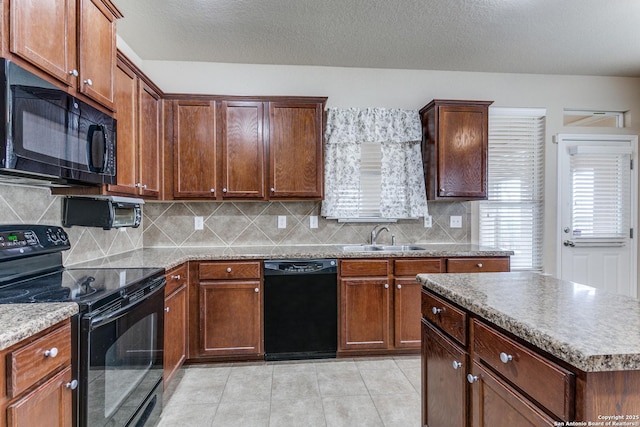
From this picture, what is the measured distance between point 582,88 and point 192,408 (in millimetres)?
4706

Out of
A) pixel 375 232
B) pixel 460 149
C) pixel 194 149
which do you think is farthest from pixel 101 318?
pixel 460 149

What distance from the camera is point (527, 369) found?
0.97m

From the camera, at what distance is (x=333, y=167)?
3.26m

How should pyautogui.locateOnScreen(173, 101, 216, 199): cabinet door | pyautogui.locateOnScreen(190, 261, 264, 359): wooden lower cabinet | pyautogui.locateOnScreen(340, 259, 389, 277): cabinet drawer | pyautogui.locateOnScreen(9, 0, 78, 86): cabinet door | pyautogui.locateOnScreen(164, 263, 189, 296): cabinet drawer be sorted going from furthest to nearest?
1. pyautogui.locateOnScreen(173, 101, 216, 199): cabinet door
2. pyautogui.locateOnScreen(340, 259, 389, 277): cabinet drawer
3. pyautogui.locateOnScreen(190, 261, 264, 359): wooden lower cabinet
4. pyautogui.locateOnScreen(164, 263, 189, 296): cabinet drawer
5. pyautogui.locateOnScreen(9, 0, 78, 86): cabinet door

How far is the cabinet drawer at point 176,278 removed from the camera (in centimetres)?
229

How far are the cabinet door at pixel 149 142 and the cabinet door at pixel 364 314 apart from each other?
1725 mm

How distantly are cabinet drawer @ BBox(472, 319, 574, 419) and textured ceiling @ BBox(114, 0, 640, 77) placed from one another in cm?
227

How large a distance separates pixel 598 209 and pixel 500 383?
138 inches

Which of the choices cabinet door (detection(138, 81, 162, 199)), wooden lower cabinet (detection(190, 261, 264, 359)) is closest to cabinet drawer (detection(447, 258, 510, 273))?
wooden lower cabinet (detection(190, 261, 264, 359))

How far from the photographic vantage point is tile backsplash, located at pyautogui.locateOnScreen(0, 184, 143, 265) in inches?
69.4

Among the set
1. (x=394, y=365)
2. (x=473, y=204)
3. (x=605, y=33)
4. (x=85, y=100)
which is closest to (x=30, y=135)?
(x=85, y=100)

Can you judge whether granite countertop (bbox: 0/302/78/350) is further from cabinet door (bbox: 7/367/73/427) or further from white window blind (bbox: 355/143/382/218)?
white window blind (bbox: 355/143/382/218)

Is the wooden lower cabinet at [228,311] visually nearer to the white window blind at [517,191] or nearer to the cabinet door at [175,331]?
the cabinet door at [175,331]

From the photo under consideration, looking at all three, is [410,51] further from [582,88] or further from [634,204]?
[634,204]
